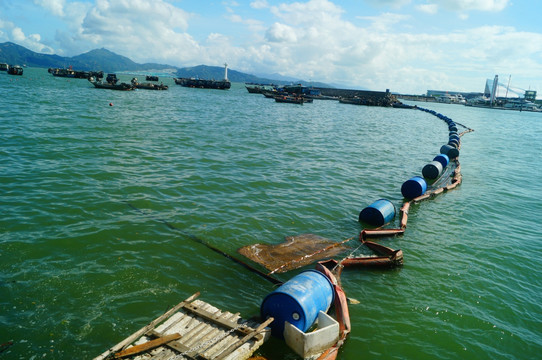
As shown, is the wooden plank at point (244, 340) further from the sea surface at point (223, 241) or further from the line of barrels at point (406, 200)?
the line of barrels at point (406, 200)

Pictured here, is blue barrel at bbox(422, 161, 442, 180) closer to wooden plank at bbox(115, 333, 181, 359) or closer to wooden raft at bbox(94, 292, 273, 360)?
wooden raft at bbox(94, 292, 273, 360)

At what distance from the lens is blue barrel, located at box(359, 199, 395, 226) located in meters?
15.1

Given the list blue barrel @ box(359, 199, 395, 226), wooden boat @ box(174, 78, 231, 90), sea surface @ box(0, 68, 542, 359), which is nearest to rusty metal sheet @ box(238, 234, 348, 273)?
sea surface @ box(0, 68, 542, 359)

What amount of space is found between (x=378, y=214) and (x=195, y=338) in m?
10.4

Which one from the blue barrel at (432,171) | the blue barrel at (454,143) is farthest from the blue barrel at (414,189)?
the blue barrel at (454,143)

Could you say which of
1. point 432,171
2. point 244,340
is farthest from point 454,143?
point 244,340

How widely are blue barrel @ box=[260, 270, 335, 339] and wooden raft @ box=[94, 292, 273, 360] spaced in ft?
1.25

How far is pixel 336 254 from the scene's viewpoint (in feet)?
41.0

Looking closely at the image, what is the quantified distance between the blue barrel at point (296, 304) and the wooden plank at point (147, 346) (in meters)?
2.17

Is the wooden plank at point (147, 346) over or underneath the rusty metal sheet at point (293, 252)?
over

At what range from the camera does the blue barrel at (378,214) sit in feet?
49.5

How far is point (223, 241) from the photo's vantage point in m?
12.7

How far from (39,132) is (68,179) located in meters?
12.8

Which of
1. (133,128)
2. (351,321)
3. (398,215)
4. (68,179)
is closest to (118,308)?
(351,321)
